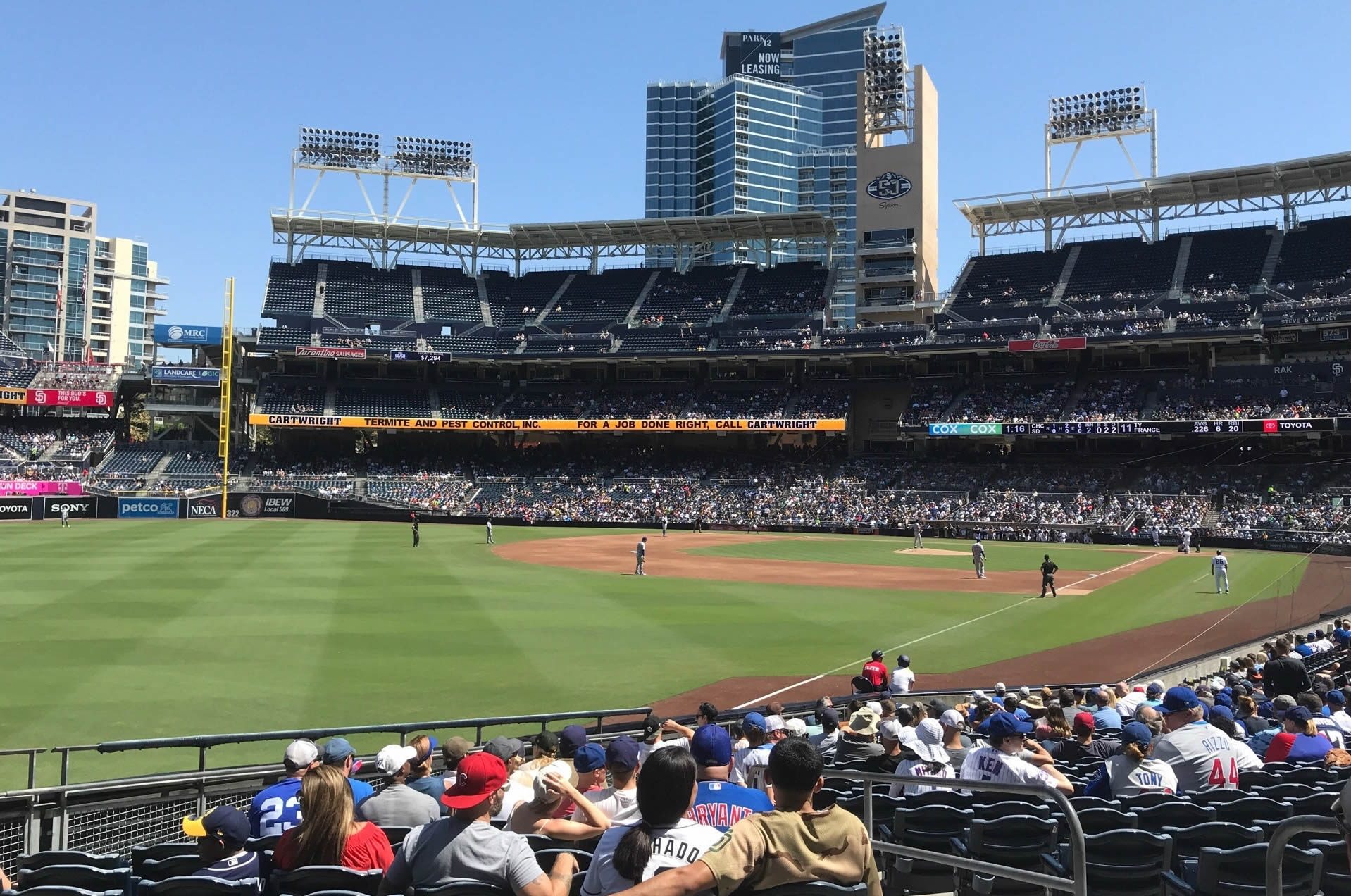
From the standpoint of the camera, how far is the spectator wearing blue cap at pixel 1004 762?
6883mm

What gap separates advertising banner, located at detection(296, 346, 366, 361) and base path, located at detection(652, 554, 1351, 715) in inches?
2453

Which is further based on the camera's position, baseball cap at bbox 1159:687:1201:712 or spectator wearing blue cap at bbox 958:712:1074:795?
baseball cap at bbox 1159:687:1201:712

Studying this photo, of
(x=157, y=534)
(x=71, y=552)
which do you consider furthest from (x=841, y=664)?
(x=157, y=534)

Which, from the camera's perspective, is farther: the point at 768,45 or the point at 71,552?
the point at 768,45

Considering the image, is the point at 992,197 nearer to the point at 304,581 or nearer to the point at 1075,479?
the point at 1075,479

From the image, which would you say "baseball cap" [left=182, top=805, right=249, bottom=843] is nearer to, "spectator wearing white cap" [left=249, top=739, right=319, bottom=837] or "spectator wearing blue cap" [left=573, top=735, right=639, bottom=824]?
"spectator wearing white cap" [left=249, top=739, right=319, bottom=837]

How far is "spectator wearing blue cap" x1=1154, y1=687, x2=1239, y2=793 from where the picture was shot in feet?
25.0

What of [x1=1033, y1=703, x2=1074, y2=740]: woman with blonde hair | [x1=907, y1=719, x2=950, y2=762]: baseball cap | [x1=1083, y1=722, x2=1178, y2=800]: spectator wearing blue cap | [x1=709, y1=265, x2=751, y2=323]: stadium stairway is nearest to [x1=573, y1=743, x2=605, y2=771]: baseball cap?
[x1=907, y1=719, x2=950, y2=762]: baseball cap

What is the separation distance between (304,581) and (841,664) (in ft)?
63.2

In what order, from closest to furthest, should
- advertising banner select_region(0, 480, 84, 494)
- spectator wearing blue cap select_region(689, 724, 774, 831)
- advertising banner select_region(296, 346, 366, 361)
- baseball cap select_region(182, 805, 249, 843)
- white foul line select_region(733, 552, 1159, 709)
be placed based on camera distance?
spectator wearing blue cap select_region(689, 724, 774, 831) → baseball cap select_region(182, 805, 249, 843) → white foul line select_region(733, 552, 1159, 709) → advertising banner select_region(0, 480, 84, 494) → advertising banner select_region(296, 346, 366, 361)

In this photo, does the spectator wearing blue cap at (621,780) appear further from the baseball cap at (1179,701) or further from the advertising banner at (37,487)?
the advertising banner at (37,487)

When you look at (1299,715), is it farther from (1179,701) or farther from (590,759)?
(590,759)

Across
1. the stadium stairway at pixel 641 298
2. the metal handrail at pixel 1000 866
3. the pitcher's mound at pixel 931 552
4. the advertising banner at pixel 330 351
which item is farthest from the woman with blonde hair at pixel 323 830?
the stadium stairway at pixel 641 298

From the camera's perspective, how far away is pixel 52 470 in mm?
66750
